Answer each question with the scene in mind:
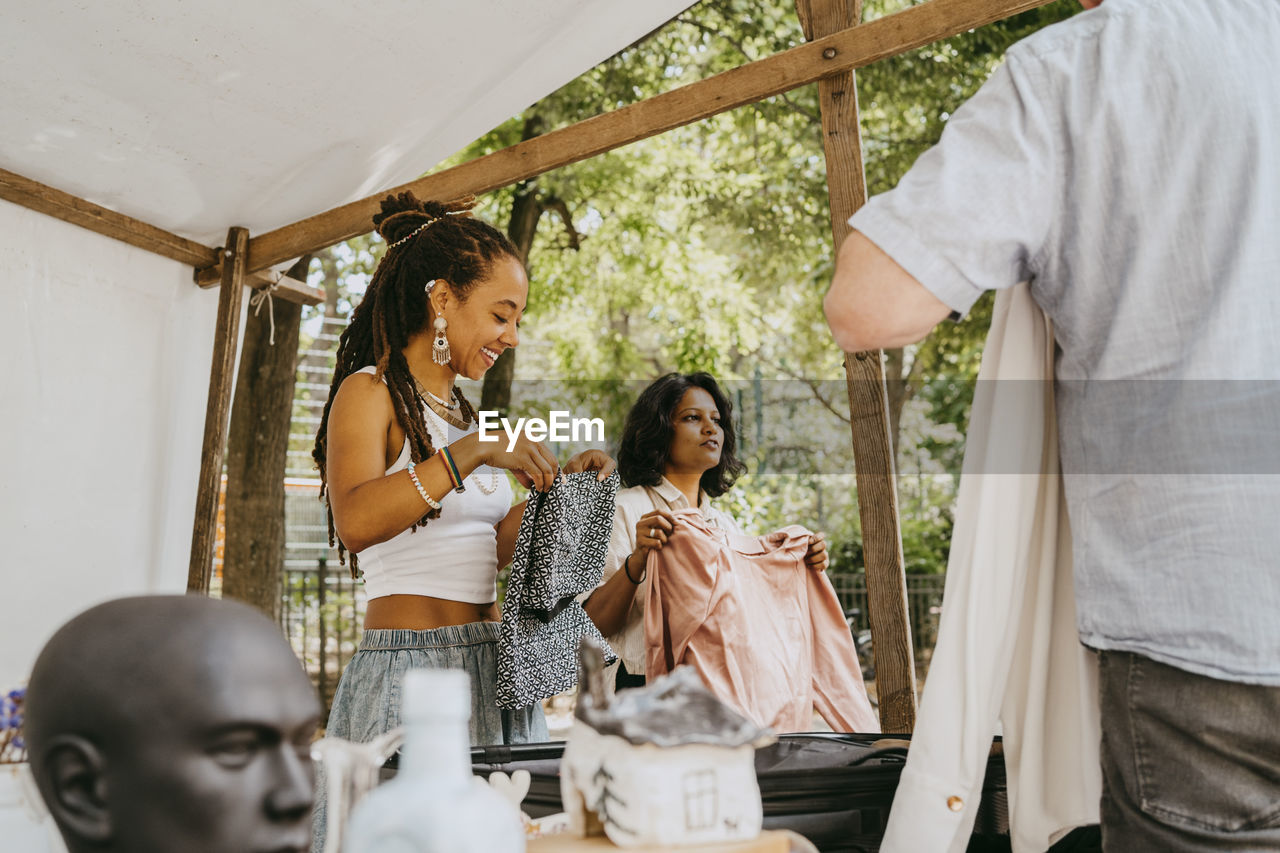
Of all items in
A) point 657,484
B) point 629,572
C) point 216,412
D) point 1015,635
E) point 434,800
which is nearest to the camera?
point 434,800

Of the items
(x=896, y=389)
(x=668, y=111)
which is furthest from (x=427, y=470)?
(x=896, y=389)

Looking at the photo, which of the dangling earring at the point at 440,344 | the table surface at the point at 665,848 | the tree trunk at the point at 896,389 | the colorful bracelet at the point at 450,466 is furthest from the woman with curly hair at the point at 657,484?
the tree trunk at the point at 896,389

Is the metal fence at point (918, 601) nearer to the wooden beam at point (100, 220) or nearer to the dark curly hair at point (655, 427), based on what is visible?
the dark curly hair at point (655, 427)

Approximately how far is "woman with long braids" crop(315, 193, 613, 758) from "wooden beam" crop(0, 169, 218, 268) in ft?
3.55

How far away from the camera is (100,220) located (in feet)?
10.4

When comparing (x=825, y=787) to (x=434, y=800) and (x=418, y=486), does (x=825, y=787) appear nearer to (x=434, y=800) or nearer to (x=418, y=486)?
(x=418, y=486)

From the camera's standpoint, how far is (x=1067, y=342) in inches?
55.6

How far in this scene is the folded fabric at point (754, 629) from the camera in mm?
2869

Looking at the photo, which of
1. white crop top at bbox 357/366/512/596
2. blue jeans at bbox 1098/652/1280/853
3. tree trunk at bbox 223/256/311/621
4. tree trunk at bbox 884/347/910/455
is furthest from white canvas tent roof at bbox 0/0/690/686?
tree trunk at bbox 884/347/910/455

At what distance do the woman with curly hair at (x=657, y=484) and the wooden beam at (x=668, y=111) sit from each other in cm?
85

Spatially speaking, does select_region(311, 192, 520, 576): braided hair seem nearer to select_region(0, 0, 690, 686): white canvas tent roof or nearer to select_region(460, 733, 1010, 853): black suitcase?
select_region(0, 0, 690, 686): white canvas tent roof

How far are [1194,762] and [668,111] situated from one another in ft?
7.94

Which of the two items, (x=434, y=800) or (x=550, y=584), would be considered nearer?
(x=434, y=800)

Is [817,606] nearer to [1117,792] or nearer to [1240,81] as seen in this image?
[1117,792]
